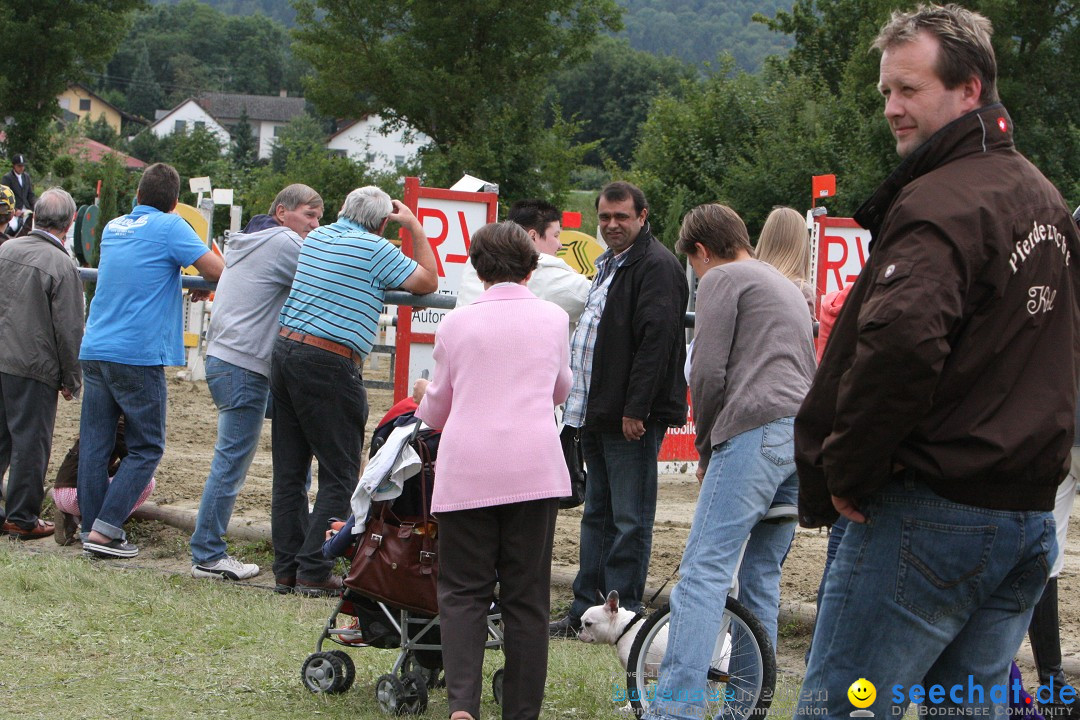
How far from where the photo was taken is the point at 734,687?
14.7 feet

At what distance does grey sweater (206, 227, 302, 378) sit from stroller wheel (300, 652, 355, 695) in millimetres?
2294

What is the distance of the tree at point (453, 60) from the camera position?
4412cm

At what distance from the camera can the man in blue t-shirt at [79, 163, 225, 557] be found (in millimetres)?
7055

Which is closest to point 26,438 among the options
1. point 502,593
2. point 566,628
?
point 566,628

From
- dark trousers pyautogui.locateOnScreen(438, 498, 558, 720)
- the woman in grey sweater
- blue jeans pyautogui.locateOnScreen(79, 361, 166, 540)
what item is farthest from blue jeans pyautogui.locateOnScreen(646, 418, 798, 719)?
blue jeans pyautogui.locateOnScreen(79, 361, 166, 540)

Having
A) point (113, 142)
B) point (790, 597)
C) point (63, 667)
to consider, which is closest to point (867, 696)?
point (63, 667)

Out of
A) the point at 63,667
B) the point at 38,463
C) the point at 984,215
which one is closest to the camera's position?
the point at 984,215

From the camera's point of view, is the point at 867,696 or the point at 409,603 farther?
the point at 409,603

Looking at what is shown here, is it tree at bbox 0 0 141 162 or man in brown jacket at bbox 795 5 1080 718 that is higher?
tree at bbox 0 0 141 162

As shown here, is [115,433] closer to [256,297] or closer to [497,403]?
[256,297]

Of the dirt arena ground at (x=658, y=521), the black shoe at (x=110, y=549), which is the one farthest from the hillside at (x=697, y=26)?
the black shoe at (x=110, y=549)

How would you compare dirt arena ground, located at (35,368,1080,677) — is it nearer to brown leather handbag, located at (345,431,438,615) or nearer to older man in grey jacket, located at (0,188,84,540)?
older man in grey jacket, located at (0,188,84,540)

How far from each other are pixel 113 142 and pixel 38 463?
362ft

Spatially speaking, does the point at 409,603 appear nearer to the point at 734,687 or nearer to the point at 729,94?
the point at 734,687
